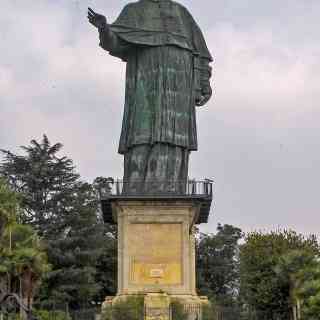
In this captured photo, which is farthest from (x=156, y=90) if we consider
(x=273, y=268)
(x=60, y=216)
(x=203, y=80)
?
(x=60, y=216)

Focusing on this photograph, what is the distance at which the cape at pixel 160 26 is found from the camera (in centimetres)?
3347

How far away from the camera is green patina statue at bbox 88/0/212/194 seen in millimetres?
32750

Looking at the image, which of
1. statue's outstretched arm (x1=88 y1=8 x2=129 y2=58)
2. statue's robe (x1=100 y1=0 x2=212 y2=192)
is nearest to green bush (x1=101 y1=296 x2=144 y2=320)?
statue's robe (x1=100 y1=0 x2=212 y2=192)

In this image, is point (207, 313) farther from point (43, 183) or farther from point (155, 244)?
point (43, 183)

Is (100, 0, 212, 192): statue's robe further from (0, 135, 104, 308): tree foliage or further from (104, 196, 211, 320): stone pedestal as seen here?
(0, 135, 104, 308): tree foliage

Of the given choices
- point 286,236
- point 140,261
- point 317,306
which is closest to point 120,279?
point 140,261

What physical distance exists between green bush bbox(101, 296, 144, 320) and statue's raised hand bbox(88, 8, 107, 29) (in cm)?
1059

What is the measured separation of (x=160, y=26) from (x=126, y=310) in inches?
474

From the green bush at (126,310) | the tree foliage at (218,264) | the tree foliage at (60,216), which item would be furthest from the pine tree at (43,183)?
the green bush at (126,310)

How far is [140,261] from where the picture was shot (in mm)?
30203

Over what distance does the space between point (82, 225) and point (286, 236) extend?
12852 mm

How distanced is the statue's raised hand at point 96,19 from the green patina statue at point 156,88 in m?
0.05

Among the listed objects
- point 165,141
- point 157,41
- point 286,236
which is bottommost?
point 286,236

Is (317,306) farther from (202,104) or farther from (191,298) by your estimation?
(202,104)
